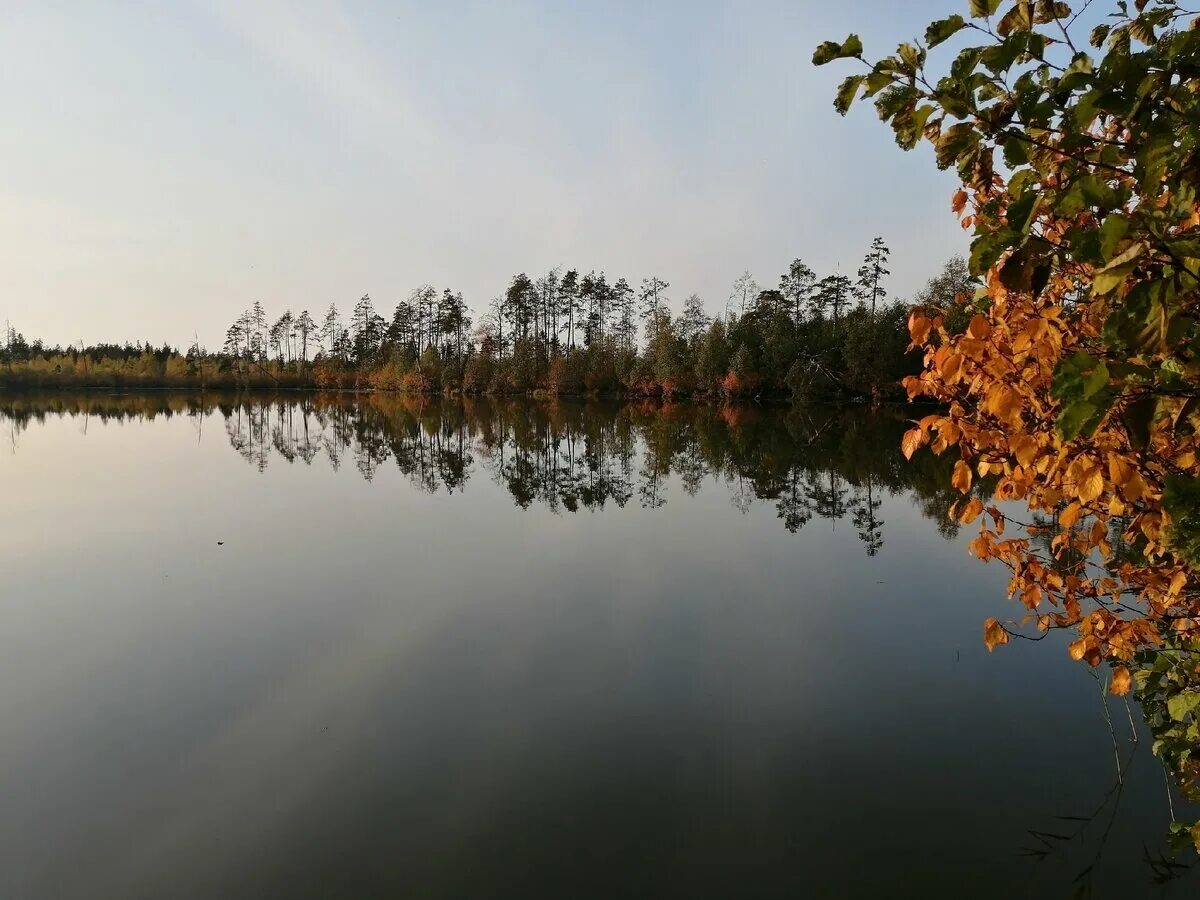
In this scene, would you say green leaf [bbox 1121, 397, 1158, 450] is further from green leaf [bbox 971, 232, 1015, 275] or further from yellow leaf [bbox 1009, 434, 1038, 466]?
yellow leaf [bbox 1009, 434, 1038, 466]

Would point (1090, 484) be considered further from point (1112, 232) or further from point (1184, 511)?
point (1112, 232)

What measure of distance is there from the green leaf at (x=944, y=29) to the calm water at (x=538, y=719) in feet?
12.8

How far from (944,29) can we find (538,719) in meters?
5.24

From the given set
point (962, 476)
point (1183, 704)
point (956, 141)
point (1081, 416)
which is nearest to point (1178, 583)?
point (1183, 704)

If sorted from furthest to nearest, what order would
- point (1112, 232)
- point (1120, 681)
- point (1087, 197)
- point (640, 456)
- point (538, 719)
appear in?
point (640, 456)
point (538, 719)
point (1120, 681)
point (1087, 197)
point (1112, 232)

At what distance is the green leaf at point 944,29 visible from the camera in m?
1.44

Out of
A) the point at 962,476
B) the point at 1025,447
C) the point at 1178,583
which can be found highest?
the point at 1025,447

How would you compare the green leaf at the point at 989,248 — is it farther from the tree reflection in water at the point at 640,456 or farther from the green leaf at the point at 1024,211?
the tree reflection in water at the point at 640,456

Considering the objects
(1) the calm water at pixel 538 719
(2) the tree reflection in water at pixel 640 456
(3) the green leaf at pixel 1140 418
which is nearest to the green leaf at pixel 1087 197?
(3) the green leaf at pixel 1140 418

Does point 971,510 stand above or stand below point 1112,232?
below

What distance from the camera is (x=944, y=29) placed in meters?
1.45

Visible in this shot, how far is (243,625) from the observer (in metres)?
7.58

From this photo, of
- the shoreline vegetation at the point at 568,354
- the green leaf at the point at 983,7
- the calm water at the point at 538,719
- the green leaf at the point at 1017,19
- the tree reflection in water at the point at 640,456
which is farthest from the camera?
the shoreline vegetation at the point at 568,354

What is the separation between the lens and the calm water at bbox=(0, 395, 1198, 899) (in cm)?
391
